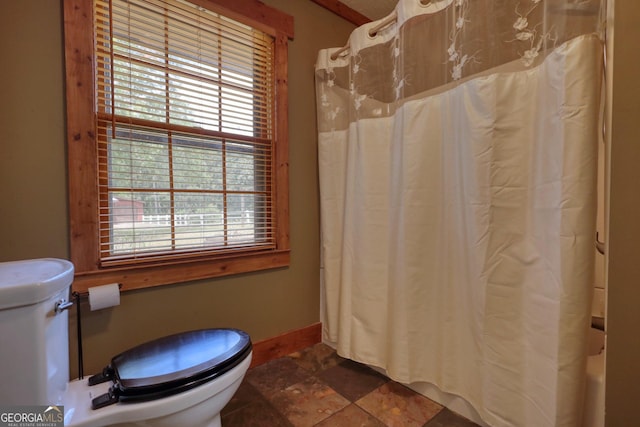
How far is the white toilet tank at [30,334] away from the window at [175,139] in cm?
46

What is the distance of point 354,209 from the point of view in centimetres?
166

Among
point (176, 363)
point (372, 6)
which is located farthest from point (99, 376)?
point (372, 6)

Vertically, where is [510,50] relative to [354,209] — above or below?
above

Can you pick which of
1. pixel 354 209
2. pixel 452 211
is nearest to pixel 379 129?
pixel 354 209

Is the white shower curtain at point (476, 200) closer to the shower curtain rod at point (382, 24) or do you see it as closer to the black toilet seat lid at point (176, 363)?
the shower curtain rod at point (382, 24)

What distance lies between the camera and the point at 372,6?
2.01 m

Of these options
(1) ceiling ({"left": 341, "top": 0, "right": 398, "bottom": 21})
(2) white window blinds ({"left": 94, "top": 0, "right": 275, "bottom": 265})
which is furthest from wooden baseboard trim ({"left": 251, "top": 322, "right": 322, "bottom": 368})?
(1) ceiling ({"left": 341, "top": 0, "right": 398, "bottom": 21})

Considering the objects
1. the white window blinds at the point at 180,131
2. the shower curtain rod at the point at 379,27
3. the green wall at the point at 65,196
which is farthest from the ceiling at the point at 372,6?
the white window blinds at the point at 180,131

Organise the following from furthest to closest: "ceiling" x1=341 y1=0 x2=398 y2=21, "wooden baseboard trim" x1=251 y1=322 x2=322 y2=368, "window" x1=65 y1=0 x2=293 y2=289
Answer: "ceiling" x1=341 y1=0 x2=398 y2=21 < "wooden baseboard trim" x1=251 y1=322 x2=322 y2=368 < "window" x1=65 y1=0 x2=293 y2=289

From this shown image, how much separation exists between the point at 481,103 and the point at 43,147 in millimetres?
1754

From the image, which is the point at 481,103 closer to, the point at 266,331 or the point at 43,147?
the point at 266,331

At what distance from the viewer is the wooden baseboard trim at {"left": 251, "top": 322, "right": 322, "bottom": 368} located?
1698 mm

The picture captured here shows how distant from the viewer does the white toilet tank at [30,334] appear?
697 millimetres

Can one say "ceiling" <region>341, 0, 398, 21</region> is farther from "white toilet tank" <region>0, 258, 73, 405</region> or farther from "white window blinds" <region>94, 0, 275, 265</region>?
"white toilet tank" <region>0, 258, 73, 405</region>
